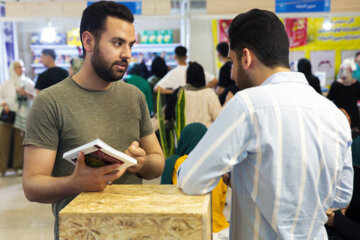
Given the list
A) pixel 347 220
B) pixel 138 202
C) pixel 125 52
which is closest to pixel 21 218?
pixel 347 220

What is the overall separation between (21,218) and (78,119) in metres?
3.62

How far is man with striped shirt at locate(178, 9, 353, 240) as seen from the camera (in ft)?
3.98

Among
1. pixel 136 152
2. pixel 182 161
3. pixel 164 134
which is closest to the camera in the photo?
pixel 136 152

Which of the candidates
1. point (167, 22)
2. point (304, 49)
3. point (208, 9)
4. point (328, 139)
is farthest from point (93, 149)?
point (167, 22)

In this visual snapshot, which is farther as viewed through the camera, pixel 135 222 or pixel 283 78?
pixel 283 78

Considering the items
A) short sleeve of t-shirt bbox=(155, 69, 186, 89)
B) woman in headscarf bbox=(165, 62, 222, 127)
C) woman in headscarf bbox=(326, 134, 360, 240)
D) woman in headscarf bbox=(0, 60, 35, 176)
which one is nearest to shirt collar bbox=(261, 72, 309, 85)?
woman in headscarf bbox=(326, 134, 360, 240)

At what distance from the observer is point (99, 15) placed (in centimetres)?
154

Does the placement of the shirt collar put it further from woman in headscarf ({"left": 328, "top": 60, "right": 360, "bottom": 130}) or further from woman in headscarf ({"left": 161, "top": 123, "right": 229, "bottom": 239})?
woman in headscarf ({"left": 328, "top": 60, "right": 360, "bottom": 130})

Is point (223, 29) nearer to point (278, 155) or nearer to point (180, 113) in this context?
point (180, 113)

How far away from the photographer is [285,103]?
123cm

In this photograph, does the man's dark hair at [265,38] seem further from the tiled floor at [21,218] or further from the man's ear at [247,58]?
the tiled floor at [21,218]

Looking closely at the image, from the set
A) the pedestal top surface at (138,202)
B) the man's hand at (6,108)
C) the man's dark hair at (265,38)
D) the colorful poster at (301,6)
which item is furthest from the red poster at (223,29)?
the pedestal top surface at (138,202)

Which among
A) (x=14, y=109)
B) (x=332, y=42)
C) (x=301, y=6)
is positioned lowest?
(x=14, y=109)

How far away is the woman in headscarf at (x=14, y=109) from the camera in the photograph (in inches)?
257
